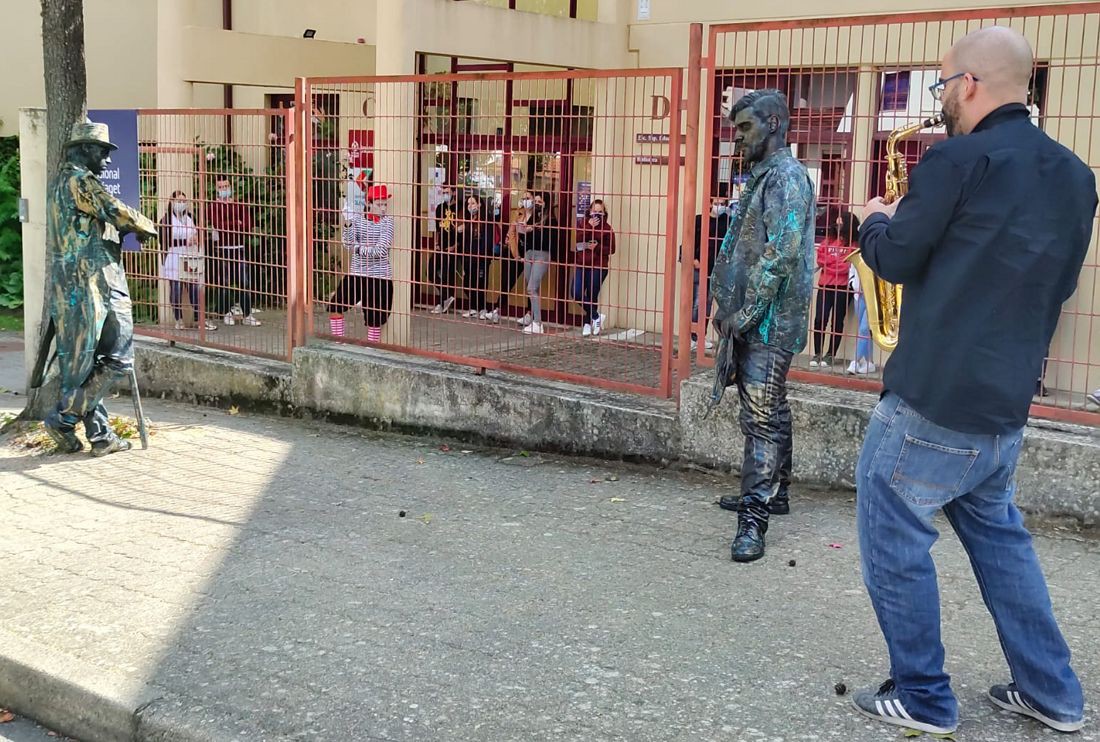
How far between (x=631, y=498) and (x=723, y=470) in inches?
25.2

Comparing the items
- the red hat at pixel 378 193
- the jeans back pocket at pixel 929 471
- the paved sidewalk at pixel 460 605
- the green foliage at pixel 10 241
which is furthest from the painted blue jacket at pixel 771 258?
the green foliage at pixel 10 241

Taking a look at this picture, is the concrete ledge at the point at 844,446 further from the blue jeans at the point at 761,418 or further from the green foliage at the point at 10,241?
the green foliage at the point at 10,241

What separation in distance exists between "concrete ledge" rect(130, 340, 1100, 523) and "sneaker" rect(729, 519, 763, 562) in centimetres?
110

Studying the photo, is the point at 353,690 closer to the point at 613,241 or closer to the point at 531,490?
the point at 531,490

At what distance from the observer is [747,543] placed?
521 centimetres

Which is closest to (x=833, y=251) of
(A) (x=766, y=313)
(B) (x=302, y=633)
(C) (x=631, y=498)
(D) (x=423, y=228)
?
(A) (x=766, y=313)

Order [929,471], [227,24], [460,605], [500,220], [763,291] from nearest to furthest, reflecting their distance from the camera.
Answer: [929,471] < [460,605] < [763,291] < [500,220] < [227,24]

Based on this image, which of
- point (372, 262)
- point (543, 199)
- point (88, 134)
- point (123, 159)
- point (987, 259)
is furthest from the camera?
point (123, 159)

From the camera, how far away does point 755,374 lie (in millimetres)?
5238

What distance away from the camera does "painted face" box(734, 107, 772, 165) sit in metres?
5.05

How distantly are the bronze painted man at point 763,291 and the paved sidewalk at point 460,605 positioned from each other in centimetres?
42

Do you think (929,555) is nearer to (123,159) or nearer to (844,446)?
(844,446)

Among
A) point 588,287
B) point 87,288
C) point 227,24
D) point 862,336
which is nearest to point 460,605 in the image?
point 862,336

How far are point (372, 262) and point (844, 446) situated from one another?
3.57m
